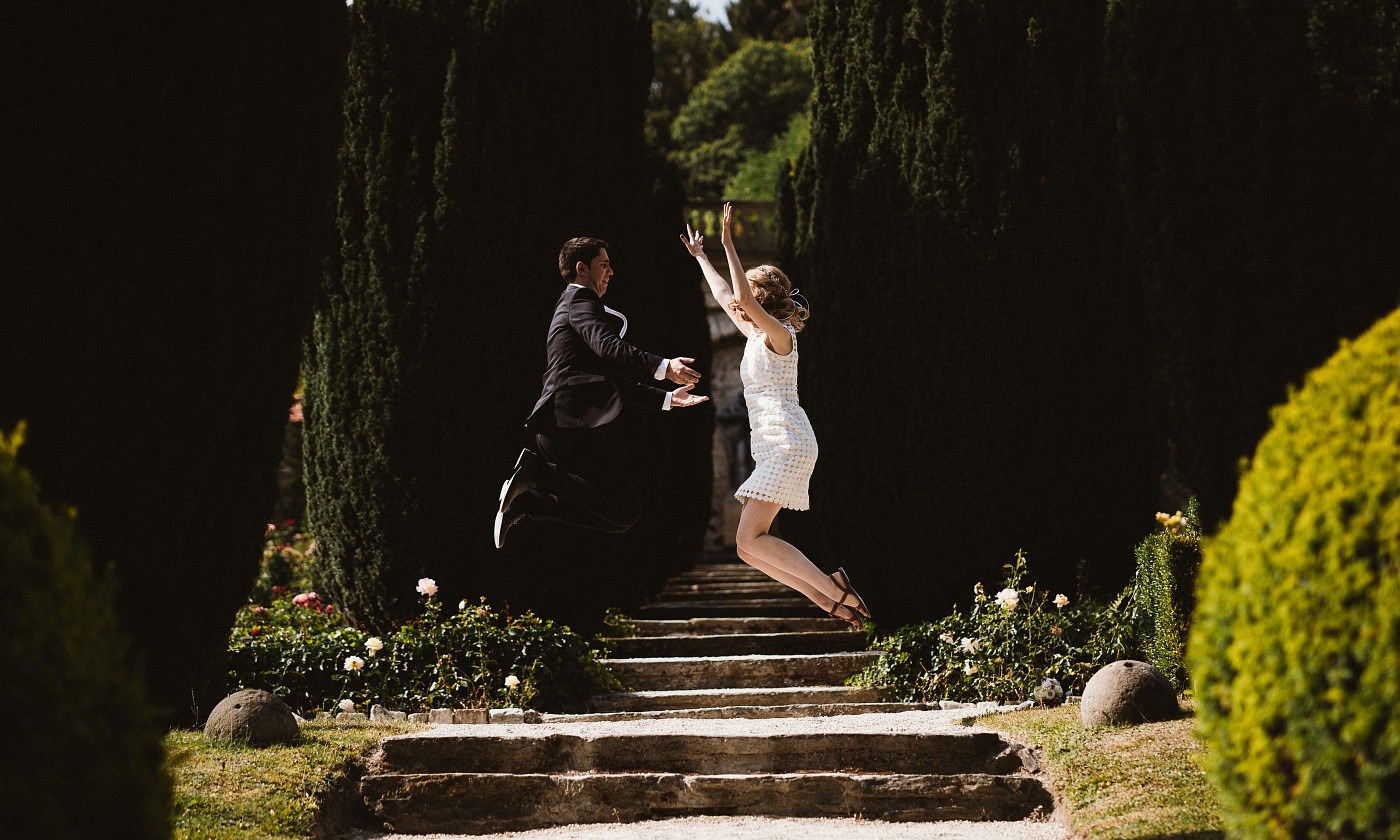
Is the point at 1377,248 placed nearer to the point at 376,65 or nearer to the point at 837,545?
the point at 837,545

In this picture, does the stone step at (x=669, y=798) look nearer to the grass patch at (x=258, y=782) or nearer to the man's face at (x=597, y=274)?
the grass patch at (x=258, y=782)

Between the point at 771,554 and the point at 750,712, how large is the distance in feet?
4.44

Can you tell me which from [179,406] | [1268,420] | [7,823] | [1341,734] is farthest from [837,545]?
[7,823]

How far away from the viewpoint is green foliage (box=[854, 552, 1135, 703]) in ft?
23.1

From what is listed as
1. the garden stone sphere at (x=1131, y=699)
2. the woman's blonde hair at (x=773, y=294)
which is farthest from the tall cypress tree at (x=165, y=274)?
the garden stone sphere at (x=1131, y=699)

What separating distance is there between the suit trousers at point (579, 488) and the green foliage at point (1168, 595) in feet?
9.35

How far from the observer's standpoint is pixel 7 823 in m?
2.36

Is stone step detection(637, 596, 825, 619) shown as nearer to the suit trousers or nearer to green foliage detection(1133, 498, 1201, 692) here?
green foliage detection(1133, 498, 1201, 692)

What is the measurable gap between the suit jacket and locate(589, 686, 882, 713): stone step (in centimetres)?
196

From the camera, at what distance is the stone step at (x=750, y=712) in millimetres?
6699

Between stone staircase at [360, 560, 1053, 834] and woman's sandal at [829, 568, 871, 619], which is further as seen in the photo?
woman's sandal at [829, 568, 871, 619]

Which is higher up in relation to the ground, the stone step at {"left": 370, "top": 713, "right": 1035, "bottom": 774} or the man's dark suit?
the man's dark suit

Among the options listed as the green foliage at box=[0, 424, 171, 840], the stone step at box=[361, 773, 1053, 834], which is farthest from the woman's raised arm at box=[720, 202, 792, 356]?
the green foliage at box=[0, 424, 171, 840]

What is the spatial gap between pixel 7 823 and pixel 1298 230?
455 cm
